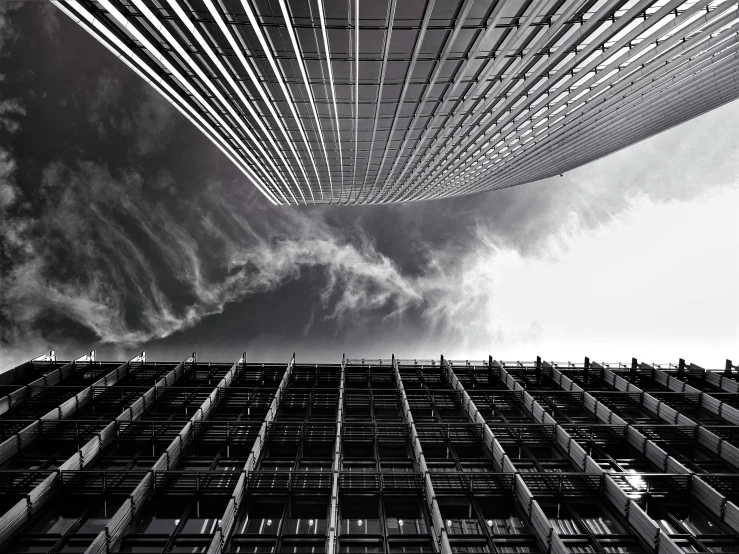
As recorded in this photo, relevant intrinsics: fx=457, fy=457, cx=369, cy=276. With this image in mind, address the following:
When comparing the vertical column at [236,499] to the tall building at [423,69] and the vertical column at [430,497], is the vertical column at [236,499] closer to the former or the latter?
the vertical column at [430,497]

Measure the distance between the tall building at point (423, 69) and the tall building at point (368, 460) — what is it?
22.8 m

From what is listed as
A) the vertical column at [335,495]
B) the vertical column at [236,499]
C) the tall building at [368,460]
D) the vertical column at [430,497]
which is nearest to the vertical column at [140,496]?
the tall building at [368,460]

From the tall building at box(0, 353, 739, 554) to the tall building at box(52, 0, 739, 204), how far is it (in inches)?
898

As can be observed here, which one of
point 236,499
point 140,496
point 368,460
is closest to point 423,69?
point 368,460

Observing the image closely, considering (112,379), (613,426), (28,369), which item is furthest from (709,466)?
(28,369)

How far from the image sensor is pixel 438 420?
31.1 m

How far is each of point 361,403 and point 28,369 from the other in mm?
28202

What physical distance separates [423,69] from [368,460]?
1042 inches

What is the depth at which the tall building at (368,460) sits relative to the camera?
19234 millimetres

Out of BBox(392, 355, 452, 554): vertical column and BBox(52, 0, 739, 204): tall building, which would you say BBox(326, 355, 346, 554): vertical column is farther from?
BBox(52, 0, 739, 204): tall building

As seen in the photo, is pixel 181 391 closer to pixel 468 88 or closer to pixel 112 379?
pixel 112 379

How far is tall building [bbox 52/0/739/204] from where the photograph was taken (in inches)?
1012

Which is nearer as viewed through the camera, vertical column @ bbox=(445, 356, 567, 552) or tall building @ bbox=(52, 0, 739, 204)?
vertical column @ bbox=(445, 356, 567, 552)

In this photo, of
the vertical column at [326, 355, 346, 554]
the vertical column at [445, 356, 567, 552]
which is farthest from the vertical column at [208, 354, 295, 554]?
the vertical column at [445, 356, 567, 552]
